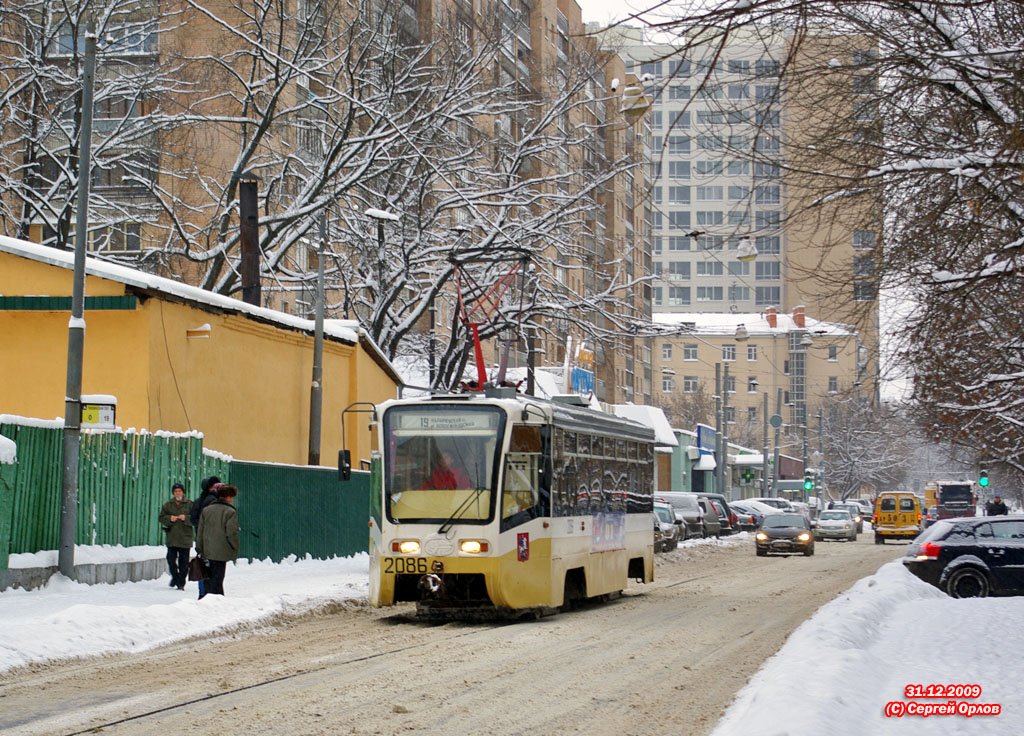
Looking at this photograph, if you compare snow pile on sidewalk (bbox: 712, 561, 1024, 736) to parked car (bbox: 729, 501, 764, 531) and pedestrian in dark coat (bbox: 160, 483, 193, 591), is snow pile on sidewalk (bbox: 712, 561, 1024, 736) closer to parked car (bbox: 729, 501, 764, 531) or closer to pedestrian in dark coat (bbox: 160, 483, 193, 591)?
pedestrian in dark coat (bbox: 160, 483, 193, 591)

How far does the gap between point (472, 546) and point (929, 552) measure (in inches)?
370

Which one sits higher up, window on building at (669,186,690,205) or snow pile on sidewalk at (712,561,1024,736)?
window on building at (669,186,690,205)

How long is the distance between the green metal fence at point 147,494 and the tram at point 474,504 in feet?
16.1

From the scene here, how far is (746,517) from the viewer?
62094 millimetres

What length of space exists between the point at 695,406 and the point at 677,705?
11215 cm

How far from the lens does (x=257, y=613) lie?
17703 mm

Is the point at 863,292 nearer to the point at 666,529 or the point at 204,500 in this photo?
the point at 204,500

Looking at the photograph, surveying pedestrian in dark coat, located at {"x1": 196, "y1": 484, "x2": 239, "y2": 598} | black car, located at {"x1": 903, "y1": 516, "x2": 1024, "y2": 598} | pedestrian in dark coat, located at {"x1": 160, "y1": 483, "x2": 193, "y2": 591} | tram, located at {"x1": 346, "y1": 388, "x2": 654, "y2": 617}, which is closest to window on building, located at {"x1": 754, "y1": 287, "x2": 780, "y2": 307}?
black car, located at {"x1": 903, "y1": 516, "x2": 1024, "y2": 598}

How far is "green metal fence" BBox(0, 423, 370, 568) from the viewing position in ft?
64.0

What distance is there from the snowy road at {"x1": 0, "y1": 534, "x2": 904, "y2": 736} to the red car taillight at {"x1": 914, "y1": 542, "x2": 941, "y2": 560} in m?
4.25

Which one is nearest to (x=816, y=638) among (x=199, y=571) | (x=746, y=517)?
(x=199, y=571)

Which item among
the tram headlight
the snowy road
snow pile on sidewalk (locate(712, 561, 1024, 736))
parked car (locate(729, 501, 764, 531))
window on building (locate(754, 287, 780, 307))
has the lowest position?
the snowy road

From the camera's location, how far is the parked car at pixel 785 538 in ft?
136

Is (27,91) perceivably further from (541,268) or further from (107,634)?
(107,634)
